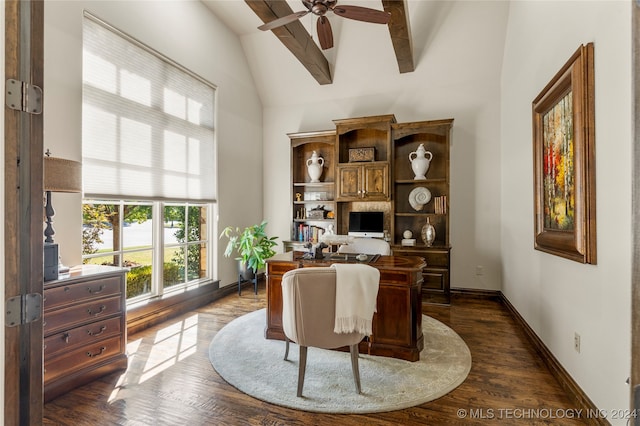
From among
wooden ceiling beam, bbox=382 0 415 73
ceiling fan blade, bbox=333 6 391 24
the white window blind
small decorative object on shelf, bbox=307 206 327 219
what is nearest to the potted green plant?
the white window blind

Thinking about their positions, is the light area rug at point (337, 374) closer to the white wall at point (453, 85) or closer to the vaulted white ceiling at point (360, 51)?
the white wall at point (453, 85)

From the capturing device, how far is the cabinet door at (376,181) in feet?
15.5

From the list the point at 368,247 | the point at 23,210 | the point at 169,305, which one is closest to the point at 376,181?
the point at 368,247

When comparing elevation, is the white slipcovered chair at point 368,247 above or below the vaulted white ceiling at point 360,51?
below

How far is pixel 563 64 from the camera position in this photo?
2332mm

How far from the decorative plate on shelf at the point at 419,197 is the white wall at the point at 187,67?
2703mm

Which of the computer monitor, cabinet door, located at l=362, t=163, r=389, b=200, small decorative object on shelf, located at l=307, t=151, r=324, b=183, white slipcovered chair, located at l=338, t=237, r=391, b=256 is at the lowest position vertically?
white slipcovered chair, located at l=338, t=237, r=391, b=256

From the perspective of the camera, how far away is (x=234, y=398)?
2.19 m

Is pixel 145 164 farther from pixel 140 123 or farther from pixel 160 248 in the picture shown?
pixel 160 248

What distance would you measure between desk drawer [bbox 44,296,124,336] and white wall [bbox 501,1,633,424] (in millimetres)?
3308

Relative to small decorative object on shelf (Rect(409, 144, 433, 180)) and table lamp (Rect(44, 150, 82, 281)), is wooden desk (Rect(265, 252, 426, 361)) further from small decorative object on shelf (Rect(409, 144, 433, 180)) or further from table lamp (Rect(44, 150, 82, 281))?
table lamp (Rect(44, 150, 82, 281))

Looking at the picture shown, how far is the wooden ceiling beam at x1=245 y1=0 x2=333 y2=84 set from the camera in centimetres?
318

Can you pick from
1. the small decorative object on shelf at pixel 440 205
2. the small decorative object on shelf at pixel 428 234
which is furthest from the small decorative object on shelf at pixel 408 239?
the small decorative object on shelf at pixel 440 205

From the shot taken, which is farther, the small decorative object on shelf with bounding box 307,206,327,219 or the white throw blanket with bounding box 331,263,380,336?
the small decorative object on shelf with bounding box 307,206,327,219
